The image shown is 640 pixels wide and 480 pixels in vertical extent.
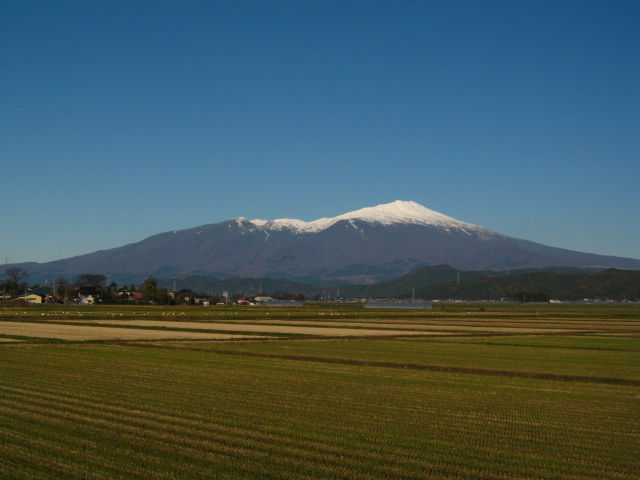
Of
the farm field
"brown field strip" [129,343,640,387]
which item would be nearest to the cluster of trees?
"brown field strip" [129,343,640,387]

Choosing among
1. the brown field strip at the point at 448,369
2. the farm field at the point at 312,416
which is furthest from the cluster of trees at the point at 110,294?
the farm field at the point at 312,416

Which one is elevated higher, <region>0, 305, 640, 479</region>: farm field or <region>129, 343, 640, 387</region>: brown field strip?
<region>0, 305, 640, 479</region>: farm field

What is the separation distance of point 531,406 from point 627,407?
280cm

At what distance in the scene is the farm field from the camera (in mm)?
10641

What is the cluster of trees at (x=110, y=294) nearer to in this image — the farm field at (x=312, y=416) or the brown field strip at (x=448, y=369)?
the brown field strip at (x=448, y=369)

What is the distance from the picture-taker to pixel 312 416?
14.5 meters

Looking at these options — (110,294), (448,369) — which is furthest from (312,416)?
(110,294)

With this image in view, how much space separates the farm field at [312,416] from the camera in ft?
34.9

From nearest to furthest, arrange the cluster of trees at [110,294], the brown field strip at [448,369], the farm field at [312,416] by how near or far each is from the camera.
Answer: the farm field at [312,416] < the brown field strip at [448,369] < the cluster of trees at [110,294]

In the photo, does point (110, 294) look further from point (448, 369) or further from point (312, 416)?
point (312, 416)

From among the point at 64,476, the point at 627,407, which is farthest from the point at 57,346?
the point at 627,407

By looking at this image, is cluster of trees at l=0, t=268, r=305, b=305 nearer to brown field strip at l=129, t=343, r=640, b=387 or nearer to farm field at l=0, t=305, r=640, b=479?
brown field strip at l=129, t=343, r=640, b=387

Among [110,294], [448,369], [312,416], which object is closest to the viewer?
[312,416]

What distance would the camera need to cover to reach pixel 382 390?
18969mm
